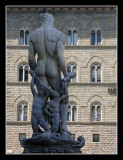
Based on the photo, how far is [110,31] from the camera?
41156 mm

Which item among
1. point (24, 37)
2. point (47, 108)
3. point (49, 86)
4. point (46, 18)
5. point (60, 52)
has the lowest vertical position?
point (47, 108)

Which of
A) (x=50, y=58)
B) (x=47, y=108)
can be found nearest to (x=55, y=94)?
(x=47, y=108)

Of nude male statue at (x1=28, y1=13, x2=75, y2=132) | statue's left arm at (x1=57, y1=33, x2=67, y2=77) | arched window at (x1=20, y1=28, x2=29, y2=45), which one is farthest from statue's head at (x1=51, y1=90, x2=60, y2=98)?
arched window at (x1=20, y1=28, x2=29, y2=45)

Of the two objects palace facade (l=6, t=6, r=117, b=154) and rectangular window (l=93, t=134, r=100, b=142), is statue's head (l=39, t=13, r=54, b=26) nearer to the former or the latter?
palace facade (l=6, t=6, r=117, b=154)

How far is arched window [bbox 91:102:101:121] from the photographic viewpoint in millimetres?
40031

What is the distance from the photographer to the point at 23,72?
135 feet

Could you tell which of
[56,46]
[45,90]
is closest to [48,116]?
[45,90]

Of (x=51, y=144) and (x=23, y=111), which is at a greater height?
(x=23, y=111)

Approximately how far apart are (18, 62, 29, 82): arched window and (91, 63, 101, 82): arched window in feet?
17.1

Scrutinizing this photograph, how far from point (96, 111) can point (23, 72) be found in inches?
261

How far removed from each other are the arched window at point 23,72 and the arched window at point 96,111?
18.9ft

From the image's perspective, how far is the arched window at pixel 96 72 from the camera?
4078 cm

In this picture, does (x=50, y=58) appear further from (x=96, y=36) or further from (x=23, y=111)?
(x=96, y=36)

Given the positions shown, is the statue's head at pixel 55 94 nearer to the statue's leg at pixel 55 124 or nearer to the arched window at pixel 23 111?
the statue's leg at pixel 55 124
